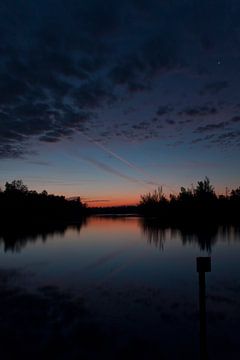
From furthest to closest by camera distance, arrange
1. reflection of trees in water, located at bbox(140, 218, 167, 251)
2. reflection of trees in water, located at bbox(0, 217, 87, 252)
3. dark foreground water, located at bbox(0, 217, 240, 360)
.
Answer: reflection of trees in water, located at bbox(140, 218, 167, 251) → reflection of trees in water, located at bbox(0, 217, 87, 252) → dark foreground water, located at bbox(0, 217, 240, 360)

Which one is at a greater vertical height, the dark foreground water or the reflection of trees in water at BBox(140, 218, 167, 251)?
the reflection of trees in water at BBox(140, 218, 167, 251)

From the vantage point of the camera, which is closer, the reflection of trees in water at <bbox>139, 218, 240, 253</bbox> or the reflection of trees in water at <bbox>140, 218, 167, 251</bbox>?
the reflection of trees in water at <bbox>139, 218, 240, 253</bbox>

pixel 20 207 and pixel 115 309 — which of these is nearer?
pixel 115 309

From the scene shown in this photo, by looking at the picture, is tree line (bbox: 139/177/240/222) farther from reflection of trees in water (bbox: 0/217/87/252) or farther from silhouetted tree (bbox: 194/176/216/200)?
reflection of trees in water (bbox: 0/217/87/252)

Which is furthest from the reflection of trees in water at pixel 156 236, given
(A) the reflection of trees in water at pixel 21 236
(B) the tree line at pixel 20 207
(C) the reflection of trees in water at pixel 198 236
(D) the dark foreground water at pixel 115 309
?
(B) the tree line at pixel 20 207

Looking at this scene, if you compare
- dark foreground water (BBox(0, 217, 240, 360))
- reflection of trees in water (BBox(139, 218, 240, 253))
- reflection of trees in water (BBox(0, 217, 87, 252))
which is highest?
reflection of trees in water (BBox(139, 218, 240, 253))

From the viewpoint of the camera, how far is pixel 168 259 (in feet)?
79.1

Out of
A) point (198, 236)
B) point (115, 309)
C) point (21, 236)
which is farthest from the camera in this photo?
point (21, 236)

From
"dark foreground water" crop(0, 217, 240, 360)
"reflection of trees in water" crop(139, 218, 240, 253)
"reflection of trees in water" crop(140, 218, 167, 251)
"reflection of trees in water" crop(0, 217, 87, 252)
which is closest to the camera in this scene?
"dark foreground water" crop(0, 217, 240, 360)

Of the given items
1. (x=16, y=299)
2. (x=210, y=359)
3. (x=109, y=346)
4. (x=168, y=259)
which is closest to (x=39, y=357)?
(x=109, y=346)

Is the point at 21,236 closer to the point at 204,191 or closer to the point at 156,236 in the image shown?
the point at 156,236

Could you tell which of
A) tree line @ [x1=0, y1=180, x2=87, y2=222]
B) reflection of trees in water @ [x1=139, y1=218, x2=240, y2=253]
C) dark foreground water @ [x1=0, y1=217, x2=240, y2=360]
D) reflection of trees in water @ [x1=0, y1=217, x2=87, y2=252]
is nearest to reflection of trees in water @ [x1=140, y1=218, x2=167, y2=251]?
reflection of trees in water @ [x1=139, y1=218, x2=240, y2=253]

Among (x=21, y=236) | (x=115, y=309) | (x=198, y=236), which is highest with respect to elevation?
(x=198, y=236)

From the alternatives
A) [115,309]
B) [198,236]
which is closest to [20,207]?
[198,236]
